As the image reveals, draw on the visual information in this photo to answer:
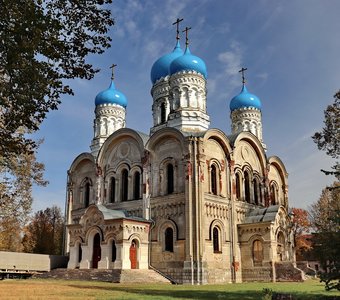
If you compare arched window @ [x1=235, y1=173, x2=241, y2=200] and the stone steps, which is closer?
the stone steps

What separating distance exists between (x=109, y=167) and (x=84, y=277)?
8.20m

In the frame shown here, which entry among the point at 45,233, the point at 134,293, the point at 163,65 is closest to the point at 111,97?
the point at 163,65

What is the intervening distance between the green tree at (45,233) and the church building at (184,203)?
469 inches

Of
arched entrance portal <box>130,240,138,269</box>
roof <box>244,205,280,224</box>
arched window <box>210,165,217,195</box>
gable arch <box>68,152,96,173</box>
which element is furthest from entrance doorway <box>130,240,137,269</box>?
gable arch <box>68,152,96,173</box>

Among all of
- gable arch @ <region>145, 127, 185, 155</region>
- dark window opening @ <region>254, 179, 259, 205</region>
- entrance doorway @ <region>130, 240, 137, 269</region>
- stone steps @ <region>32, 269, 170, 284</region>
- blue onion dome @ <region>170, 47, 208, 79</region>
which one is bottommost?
stone steps @ <region>32, 269, 170, 284</region>

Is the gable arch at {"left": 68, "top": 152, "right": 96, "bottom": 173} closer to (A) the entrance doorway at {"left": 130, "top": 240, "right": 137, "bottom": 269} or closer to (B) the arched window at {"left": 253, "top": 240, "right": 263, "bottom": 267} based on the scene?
(A) the entrance doorway at {"left": 130, "top": 240, "right": 137, "bottom": 269}

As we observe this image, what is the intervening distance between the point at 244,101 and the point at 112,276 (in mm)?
20523

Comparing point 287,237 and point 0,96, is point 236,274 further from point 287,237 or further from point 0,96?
point 0,96

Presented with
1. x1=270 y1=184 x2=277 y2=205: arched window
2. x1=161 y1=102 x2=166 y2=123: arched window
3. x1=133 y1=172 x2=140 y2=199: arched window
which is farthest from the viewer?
x1=161 y1=102 x2=166 y2=123: arched window

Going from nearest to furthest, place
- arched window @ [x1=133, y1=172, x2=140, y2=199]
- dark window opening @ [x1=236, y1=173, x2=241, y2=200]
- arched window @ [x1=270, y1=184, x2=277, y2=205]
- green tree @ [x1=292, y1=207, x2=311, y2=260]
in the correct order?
arched window @ [x1=133, y1=172, x2=140, y2=199] < dark window opening @ [x1=236, y1=173, x2=241, y2=200] < arched window @ [x1=270, y1=184, x2=277, y2=205] < green tree @ [x1=292, y1=207, x2=311, y2=260]

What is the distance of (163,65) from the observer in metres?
33.0

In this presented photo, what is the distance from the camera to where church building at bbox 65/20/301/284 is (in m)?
23.8

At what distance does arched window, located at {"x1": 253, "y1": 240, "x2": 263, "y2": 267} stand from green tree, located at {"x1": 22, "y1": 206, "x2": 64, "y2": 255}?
23.6 metres

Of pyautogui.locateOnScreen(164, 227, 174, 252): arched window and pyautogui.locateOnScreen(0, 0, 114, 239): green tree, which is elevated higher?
pyautogui.locateOnScreen(0, 0, 114, 239): green tree
